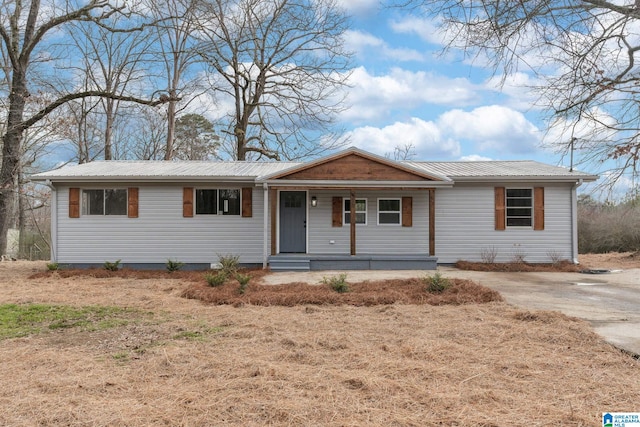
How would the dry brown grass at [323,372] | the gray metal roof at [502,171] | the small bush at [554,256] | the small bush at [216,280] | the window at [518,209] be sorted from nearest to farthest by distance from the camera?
the dry brown grass at [323,372]
the small bush at [216,280]
the gray metal roof at [502,171]
the small bush at [554,256]
the window at [518,209]

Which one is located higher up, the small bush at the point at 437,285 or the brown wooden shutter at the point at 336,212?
the brown wooden shutter at the point at 336,212

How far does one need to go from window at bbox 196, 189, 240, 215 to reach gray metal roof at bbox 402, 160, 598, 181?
5529mm

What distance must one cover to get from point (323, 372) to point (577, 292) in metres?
6.50

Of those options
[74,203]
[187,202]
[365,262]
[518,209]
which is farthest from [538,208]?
[74,203]

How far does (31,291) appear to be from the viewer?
845cm

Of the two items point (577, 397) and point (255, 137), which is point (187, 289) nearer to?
point (577, 397)

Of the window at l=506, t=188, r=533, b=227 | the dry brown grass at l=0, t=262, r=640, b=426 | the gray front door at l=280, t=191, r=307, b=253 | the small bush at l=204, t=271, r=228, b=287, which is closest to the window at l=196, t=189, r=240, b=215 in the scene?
the gray front door at l=280, t=191, r=307, b=253

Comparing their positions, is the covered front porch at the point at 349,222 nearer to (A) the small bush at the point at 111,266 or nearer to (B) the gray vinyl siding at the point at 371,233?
(B) the gray vinyl siding at the point at 371,233

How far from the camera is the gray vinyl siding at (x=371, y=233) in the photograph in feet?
41.3

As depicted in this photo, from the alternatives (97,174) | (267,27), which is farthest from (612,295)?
(267,27)

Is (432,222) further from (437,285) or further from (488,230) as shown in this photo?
(437,285)

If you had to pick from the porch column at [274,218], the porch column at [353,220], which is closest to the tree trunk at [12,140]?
the porch column at [274,218]

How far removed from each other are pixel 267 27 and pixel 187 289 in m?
16.9

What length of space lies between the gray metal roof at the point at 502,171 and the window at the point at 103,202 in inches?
346
